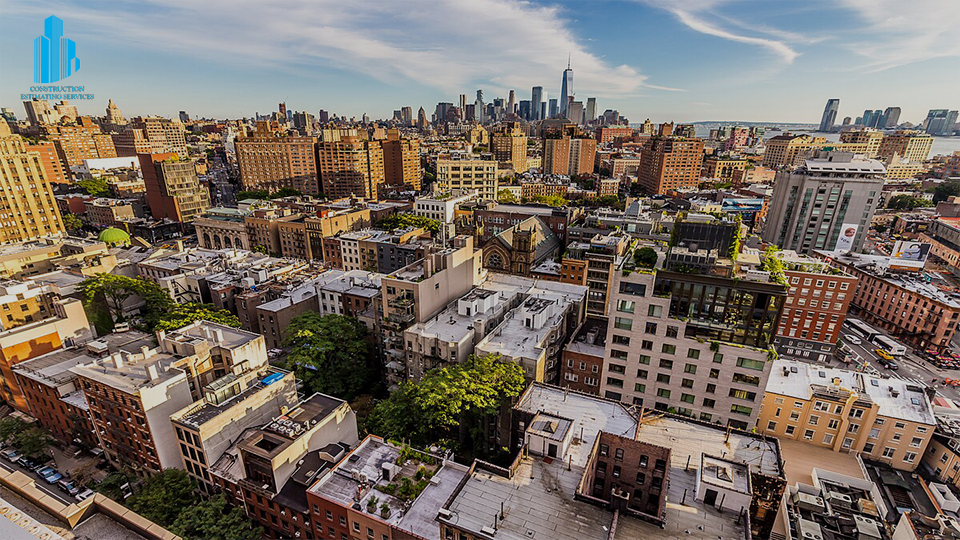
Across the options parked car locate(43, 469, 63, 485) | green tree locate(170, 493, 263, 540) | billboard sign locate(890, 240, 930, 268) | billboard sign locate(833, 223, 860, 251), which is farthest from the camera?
billboard sign locate(890, 240, 930, 268)

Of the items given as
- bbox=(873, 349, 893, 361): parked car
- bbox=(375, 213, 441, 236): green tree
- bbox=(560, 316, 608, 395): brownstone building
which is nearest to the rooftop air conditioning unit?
bbox=(560, 316, 608, 395): brownstone building

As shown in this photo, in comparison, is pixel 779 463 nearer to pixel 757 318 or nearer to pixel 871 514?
pixel 757 318

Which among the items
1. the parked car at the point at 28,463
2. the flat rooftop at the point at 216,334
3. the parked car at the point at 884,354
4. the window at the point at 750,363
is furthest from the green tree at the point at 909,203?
the parked car at the point at 28,463

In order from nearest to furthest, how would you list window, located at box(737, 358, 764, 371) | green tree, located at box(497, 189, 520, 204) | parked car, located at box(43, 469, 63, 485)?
window, located at box(737, 358, 764, 371)
parked car, located at box(43, 469, 63, 485)
green tree, located at box(497, 189, 520, 204)

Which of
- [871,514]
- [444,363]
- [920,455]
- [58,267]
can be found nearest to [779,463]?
[871,514]

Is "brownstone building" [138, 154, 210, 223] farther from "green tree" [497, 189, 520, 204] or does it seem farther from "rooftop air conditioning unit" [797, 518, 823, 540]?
"rooftop air conditioning unit" [797, 518, 823, 540]
